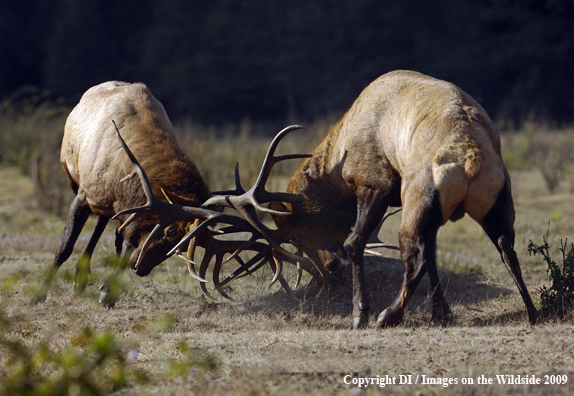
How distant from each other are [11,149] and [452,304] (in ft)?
36.0

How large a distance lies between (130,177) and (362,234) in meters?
2.06

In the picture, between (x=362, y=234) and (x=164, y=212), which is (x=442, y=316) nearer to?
(x=362, y=234)

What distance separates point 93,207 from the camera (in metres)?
6.22

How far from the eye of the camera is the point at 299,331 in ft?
16.2

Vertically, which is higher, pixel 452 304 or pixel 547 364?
pixel 547 364

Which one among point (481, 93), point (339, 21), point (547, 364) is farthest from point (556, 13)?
point (547, 364)

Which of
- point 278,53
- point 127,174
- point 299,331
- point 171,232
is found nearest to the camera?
point 299,331

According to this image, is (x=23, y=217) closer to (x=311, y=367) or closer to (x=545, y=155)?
(x=311, y=367)

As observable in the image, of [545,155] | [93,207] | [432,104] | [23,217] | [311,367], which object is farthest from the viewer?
[545,155]

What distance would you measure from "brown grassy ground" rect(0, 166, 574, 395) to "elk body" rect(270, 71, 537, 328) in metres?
0.39

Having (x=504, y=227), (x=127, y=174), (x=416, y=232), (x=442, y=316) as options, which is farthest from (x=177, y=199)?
Result: (x=504, y=227)

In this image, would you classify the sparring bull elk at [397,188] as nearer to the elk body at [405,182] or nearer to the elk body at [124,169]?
the elk body at [405,182]

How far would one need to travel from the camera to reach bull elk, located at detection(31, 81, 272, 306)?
556 centimetres

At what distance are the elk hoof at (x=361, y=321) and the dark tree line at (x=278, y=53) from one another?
22427 millimetres
